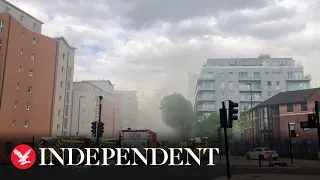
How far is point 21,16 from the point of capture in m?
57.8

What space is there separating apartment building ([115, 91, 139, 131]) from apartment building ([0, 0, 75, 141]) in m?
71.3

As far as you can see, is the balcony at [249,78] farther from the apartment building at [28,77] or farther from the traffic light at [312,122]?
the traffic light at [312,122]

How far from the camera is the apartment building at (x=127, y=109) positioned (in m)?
137

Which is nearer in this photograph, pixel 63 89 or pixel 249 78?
pixel 63 89

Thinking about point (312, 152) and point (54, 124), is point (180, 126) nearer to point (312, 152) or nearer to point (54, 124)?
point (54, 124)

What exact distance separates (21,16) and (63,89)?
1667 centimetres

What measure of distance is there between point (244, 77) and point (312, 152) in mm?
73340

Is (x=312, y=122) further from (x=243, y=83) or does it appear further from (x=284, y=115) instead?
(x=243, y=83)

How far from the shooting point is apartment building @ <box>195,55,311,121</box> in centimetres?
11394

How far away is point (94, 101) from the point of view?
304 ft

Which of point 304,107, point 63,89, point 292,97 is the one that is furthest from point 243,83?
point 63,89

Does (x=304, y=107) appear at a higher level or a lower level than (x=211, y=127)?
higher

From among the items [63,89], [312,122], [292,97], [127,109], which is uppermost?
[127,109]

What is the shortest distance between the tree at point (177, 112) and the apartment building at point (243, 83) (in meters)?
16.0
